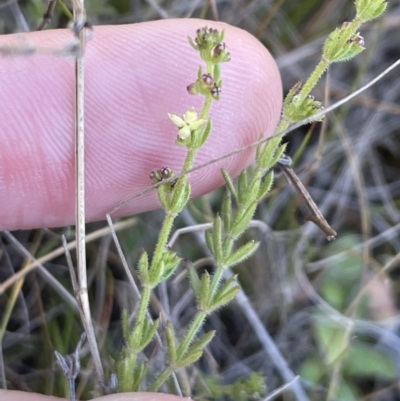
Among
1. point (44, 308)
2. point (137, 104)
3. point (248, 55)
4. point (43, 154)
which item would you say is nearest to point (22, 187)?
point (43, 154)

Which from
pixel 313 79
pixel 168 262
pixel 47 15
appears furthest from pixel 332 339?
pixel 47 15

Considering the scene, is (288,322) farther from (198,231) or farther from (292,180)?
(292,180)

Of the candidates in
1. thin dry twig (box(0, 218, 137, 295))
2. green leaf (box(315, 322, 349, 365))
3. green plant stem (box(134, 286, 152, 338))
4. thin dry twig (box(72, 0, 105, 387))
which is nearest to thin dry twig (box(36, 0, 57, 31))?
thin dry twig (box(72, 0, 105, 387))

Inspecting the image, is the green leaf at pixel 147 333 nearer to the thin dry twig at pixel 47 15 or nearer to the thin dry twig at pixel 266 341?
the thin dry twig at pixel 266 341

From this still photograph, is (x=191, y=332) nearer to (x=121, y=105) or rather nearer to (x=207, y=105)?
(x=207, y=105)

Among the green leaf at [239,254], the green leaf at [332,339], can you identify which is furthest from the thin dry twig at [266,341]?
the green leaf at [239,254]

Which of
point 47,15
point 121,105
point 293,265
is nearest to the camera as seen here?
point 121,105
